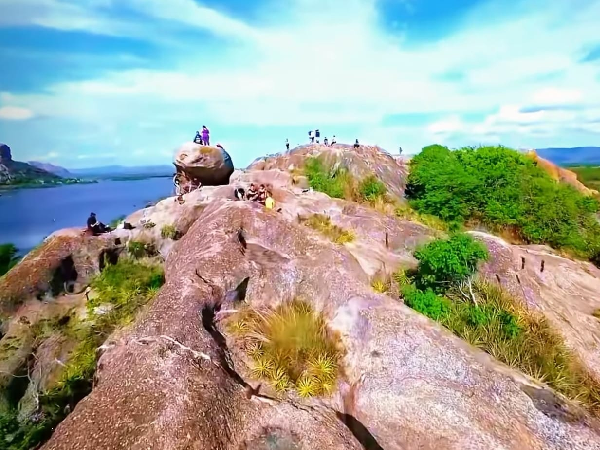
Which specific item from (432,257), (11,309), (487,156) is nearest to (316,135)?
(487,156)

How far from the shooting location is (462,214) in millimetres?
23562

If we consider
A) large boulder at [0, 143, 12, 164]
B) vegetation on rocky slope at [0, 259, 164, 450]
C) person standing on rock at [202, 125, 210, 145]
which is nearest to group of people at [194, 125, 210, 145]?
person standing on rock at [202, 125, 210, 145]

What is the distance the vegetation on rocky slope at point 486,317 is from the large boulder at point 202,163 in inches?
570

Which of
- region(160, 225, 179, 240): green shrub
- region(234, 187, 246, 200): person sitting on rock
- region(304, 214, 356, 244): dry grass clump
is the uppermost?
region(234, 187, 246, 200): person sitting on rock

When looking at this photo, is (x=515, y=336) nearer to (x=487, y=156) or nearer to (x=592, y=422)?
(x=592, y=422)

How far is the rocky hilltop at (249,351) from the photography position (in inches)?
300

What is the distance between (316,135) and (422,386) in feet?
93.2

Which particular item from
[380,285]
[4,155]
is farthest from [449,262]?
[4,155]

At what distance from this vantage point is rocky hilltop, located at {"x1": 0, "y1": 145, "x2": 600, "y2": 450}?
25.0ft

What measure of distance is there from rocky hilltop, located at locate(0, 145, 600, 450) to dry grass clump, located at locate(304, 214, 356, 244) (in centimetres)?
12

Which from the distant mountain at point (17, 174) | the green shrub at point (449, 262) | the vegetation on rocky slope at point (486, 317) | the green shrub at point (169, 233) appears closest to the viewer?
the vegetation on rocky slope at point (486, 317)

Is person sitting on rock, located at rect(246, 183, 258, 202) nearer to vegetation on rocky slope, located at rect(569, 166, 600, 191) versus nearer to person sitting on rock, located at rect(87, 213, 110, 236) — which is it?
person sitting on rock, located at rect(87, 213, 110, 236)

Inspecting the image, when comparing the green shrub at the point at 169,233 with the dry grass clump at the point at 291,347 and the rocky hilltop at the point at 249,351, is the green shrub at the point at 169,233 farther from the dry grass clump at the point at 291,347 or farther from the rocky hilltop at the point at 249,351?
the dry grass clump at the point at 291,347

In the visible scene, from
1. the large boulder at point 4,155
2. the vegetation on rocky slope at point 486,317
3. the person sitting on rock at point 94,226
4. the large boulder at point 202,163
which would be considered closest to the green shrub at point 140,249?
the person sitting on rock at point 94,226
